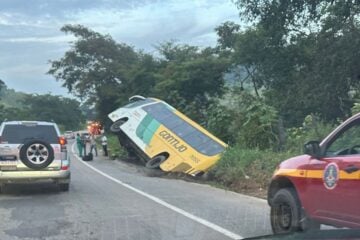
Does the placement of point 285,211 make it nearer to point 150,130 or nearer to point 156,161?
point 156,161

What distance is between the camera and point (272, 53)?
3281cm

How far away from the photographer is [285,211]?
24.6ft

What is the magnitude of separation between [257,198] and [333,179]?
6.63m

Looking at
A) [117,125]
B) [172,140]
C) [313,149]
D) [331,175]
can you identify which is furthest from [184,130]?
[331,175]

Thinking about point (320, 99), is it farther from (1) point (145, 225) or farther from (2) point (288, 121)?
(1) point (145, 225)

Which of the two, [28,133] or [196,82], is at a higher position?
[196,82]

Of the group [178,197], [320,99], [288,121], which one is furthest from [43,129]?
[288,121]

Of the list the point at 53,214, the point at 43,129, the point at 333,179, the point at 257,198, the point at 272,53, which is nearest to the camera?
the point at 333,179

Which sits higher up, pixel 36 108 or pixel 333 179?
pixel 36 108

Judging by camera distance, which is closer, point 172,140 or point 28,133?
point 28,133

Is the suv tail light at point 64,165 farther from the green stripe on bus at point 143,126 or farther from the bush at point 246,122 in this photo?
the green stripe on bus at point 143,126

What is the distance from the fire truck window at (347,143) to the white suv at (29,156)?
8.24 m

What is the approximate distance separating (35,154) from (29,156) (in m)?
0.15

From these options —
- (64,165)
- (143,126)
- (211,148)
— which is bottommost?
(64,165)
